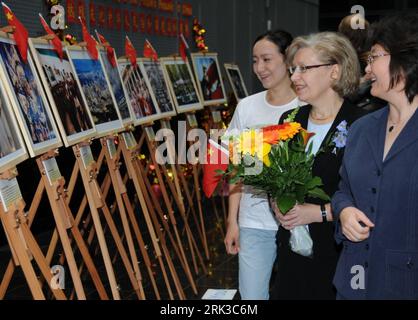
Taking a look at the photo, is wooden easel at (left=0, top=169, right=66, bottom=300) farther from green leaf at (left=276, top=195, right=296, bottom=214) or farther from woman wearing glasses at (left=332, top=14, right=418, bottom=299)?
woman wearing glasses at (left=332, top=14, right=418, bottom=299)

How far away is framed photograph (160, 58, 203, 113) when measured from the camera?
19.7ft

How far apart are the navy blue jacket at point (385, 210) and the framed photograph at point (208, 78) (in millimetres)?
4751

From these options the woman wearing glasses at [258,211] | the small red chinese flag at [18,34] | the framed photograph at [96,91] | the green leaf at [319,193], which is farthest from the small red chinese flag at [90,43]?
the green leaf at [319,193]

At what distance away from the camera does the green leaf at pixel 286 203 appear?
8.67 ft

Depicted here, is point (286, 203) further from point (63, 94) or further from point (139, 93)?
Answer: point (139, 93)

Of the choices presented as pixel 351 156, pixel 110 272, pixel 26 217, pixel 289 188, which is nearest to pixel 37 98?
pixel 26 217

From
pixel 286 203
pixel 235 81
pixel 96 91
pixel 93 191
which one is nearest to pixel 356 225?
pixel 286 203

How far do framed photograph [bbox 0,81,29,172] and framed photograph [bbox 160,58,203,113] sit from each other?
118 inches

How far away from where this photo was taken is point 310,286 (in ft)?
9.68

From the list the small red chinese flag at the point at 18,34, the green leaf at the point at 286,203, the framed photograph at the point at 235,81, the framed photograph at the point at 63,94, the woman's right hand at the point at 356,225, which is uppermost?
the small red chinese flag at the point at 18,34

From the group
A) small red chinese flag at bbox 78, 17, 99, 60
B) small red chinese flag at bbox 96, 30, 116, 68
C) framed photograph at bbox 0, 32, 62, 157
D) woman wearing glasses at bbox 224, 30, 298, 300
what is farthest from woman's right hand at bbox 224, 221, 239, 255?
small red chinese flag at bbox 96, 30, 116, 68

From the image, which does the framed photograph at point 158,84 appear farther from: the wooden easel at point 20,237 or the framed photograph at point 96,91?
the wooden easel at point 20,237

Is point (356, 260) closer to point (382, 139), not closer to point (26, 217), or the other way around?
point (382, 139)
